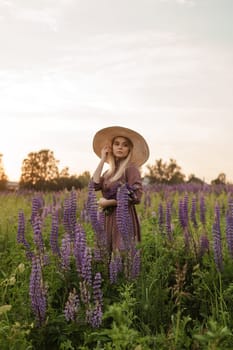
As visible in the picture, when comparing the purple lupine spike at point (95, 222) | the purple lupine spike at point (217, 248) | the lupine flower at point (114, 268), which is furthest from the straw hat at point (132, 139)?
the lupine flower at point (114, 268)

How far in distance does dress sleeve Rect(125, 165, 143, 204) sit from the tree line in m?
9.79

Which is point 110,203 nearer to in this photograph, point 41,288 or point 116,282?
point 116,282

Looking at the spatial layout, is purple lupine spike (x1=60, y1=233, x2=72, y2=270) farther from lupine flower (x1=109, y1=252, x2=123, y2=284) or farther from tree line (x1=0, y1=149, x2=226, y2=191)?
tree line (x1=0, y1=149, x2=226, y2=191)

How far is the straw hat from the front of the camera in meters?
6.12

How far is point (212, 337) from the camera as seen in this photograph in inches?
98.3

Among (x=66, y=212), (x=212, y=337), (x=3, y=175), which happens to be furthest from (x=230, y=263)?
(x=3, y=175)

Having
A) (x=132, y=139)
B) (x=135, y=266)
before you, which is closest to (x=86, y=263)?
(x=135, y=266)

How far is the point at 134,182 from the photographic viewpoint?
584cm

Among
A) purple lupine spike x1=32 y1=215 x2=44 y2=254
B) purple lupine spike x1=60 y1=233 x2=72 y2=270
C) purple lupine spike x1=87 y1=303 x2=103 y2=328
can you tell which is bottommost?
purple lupine spike x1=87 y1=303 x2=103 y2=328

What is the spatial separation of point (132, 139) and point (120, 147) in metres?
A: 0.18

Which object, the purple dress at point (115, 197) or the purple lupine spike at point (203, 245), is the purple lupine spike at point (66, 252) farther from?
the purple lupine spike at point (203, 245)

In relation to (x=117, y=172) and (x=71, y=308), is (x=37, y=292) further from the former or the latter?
(x=117, y=172)

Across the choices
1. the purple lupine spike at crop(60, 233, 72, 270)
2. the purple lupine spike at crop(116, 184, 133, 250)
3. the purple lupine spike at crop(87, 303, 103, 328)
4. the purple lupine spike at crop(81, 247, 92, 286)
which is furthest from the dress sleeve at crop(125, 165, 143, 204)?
the purple lupine spike at crop(87, 303, 103, 328)

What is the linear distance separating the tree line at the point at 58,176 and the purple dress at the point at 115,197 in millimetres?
9801
